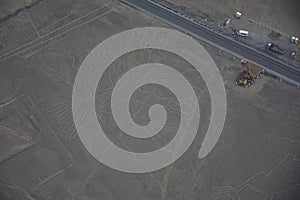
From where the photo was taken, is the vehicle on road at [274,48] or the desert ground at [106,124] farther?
the vehicle on road at [274,48]

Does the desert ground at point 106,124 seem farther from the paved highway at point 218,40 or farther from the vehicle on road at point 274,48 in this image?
the vehicle on road at point 274,48

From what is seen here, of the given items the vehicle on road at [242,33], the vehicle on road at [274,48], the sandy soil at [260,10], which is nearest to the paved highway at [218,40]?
the vehicle on road at [274,48]

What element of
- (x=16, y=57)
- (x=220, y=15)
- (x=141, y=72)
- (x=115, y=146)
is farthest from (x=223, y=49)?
(x=16, y=57)

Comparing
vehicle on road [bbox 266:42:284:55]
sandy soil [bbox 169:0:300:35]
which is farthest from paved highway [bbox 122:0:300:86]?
sandy soil [bbox 169:0:300:35]

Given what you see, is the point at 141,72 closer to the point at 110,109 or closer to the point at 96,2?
the point at 110,109

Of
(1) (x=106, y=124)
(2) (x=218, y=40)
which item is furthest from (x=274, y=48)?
(1) (x=106, y=124)
